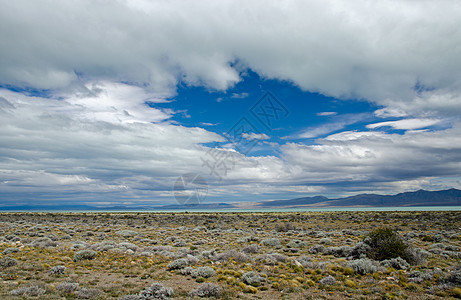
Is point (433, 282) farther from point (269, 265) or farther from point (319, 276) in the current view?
point (269, 265)

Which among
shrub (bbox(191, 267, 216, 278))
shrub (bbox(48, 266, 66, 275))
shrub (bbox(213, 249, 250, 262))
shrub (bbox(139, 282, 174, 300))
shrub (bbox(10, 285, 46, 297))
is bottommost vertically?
shrub (bbox(213, 249, 250, 262))

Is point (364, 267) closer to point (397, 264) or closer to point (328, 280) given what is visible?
point (397, 264)

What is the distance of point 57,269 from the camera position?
1349 centimetres

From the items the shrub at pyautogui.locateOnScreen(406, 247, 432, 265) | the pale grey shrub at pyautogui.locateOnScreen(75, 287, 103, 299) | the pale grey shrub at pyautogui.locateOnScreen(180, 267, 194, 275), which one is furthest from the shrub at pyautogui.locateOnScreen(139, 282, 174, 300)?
the shrub at pyautogui.locateOnScreen(406, 247, 432, 265)

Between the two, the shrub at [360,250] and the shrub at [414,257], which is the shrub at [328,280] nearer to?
the shrub at [360,250]

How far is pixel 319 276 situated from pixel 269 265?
3632mm

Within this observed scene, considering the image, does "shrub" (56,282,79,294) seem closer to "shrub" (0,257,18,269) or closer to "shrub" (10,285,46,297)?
"shrub" (10,285,46,297)

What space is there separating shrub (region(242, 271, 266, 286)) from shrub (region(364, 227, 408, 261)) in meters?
8.87

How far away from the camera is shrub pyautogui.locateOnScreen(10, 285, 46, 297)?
9859mm

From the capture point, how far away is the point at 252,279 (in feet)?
41.2

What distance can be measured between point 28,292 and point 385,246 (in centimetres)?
1937

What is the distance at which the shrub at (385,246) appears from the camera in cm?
1609

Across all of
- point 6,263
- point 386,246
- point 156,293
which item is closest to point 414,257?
point 386,246

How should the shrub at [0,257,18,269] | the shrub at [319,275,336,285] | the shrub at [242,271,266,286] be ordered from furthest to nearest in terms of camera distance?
the shrub at [0,257,18,269]
the shrub at [242,271,266,286]
the shrub at [319,275,336,285]
